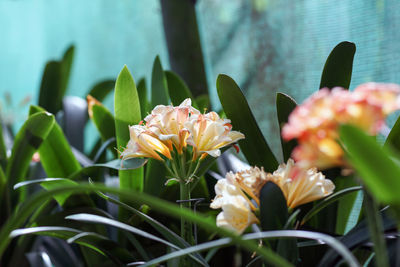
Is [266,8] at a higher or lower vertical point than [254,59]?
higher

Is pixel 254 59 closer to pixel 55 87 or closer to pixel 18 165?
pixel 55 87

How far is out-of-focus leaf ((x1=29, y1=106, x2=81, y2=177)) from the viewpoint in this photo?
0.75 meters

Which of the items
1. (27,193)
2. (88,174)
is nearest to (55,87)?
(27,193)

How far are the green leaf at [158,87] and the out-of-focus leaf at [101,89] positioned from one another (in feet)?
1.69

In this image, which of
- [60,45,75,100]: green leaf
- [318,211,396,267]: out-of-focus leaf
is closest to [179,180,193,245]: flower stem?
[318,211,396,267]: out-of-focus leaf

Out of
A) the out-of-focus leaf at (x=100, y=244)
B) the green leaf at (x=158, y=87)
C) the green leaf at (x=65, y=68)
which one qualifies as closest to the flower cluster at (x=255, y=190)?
the out-of-focus leaf at (x=100, y=244)

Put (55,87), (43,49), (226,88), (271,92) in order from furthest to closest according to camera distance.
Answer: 1. (43,49)
2. (55,87)
3. (271,92)
4. (226,88)

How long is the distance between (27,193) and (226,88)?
53 cm

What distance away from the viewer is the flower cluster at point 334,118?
30 centimetres

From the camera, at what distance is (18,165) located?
0.78 meters

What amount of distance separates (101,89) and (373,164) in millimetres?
1059

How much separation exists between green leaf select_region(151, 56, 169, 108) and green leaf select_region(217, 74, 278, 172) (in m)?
0.18

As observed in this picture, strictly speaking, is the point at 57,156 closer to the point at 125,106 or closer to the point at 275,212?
the point at 125,106

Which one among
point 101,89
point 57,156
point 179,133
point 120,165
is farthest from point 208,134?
point 101,89
